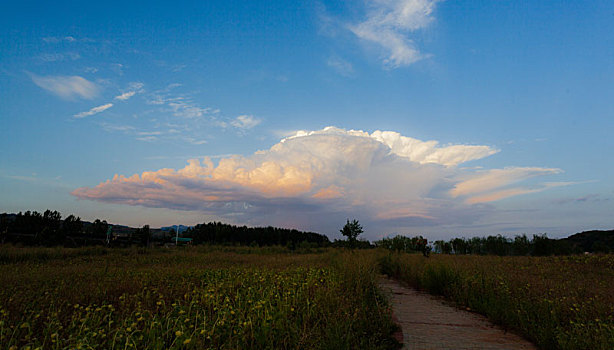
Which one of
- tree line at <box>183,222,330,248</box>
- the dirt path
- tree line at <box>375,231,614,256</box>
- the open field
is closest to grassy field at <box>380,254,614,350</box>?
the open field

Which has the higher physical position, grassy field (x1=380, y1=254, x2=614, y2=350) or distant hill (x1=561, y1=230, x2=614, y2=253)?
distant hill (x1=561, y1=230, x2=614, y2=253)

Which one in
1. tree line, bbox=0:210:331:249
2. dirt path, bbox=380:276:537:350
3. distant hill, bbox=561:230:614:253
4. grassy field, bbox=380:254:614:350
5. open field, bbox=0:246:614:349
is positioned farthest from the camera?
distant hill, bbox=561:230:614:253

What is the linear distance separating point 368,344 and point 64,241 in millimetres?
21489

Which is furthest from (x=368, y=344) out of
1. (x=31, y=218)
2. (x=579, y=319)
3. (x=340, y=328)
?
(x=31, y=218)

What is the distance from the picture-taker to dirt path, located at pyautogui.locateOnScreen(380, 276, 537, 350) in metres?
4.38

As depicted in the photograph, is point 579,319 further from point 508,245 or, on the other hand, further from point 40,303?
point 508,245

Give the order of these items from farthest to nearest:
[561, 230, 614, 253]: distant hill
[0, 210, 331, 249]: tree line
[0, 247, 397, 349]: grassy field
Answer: [561, 230, 614, 253]: distant hill → [0, 210, 331, 249]: tree line → [0, 247, 397, 349]: grassy field

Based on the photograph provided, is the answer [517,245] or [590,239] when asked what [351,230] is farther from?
[590,239]

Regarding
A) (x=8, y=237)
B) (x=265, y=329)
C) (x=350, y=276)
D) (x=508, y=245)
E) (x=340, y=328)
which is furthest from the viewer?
(x=508, y=245)

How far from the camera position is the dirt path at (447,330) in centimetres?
438

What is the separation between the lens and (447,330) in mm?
5070

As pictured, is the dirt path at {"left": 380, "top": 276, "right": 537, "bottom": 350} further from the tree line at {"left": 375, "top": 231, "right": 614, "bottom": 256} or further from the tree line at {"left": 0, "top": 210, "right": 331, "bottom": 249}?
the tree line at {"left": 0, "top": 210, "right": 331, "bottom": 249}

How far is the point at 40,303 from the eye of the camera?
448cm

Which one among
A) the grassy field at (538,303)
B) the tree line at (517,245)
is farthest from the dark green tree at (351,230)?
the grassy field at (538,303)
